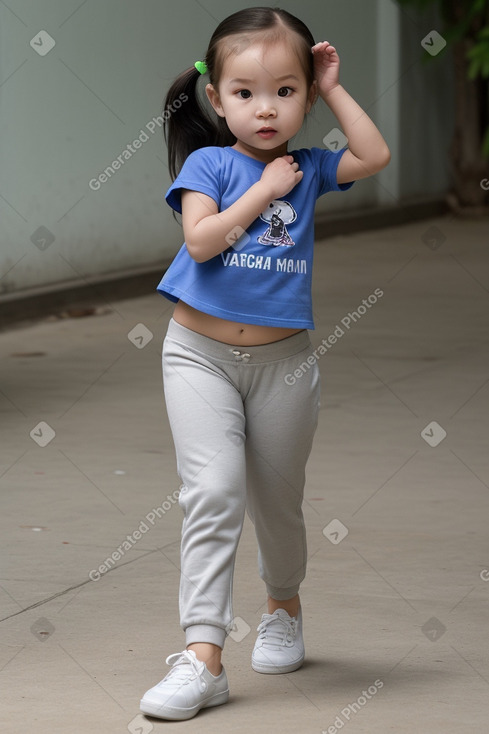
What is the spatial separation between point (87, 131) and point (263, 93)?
6.37 meters

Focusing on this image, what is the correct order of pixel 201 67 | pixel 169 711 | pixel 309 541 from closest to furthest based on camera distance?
pixel 169 711 → pixel 201 67 → pixel 309 541

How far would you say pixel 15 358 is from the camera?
7.12 m

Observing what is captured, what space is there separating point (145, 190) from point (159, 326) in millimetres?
2002

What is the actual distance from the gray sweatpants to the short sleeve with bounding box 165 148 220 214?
0.94 feet

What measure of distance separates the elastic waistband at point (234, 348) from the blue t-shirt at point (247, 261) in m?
0.06

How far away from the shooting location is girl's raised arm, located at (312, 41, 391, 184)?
119 inches

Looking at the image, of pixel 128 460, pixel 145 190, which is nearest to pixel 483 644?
pixel 128 460

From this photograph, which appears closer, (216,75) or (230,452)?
(230,452)

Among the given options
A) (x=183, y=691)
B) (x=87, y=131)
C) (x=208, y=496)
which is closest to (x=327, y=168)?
(x=208, y=496)

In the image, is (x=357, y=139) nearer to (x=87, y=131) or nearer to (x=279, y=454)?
(x=279, y=454)

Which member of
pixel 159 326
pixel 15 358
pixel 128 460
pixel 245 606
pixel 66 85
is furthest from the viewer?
pixel 66 85

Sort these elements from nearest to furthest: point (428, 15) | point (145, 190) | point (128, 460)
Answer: point (128, 460) → point (145, 190) → point (428, 15)

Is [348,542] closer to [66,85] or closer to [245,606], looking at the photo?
[245,606]

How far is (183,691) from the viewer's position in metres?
2.83
